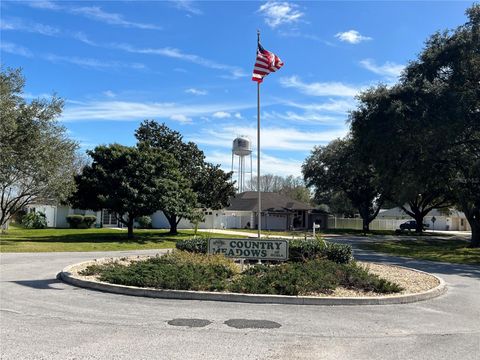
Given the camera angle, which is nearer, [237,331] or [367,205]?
[237,331]

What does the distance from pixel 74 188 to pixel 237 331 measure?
24.3m

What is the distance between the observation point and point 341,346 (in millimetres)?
7133

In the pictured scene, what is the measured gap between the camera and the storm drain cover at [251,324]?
8203 millimetres

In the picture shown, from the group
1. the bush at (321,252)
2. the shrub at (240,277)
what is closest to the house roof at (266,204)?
the bush at (321,252)

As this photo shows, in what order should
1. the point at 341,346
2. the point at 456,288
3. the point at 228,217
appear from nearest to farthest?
the point at 341,346 → the point at 456,288 → the point at 228,217

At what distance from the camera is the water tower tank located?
74000 millimetres

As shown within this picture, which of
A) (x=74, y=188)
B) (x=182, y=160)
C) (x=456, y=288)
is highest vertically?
(x=182, y=160)

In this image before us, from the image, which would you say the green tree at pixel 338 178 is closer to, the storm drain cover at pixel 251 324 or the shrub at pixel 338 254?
the shrub at pixel 338 254

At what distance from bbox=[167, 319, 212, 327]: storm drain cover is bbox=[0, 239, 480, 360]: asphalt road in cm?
2

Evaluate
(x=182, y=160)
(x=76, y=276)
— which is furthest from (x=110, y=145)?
(x=76, y=276)

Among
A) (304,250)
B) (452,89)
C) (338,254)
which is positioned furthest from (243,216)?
(338,254)

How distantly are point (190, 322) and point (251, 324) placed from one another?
3.32ft

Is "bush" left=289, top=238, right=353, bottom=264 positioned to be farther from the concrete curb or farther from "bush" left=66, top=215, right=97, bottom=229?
"bush" left=66, top=215, right=97, bottom=229

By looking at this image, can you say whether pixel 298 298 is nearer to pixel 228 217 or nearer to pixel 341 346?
pixel 341 346
